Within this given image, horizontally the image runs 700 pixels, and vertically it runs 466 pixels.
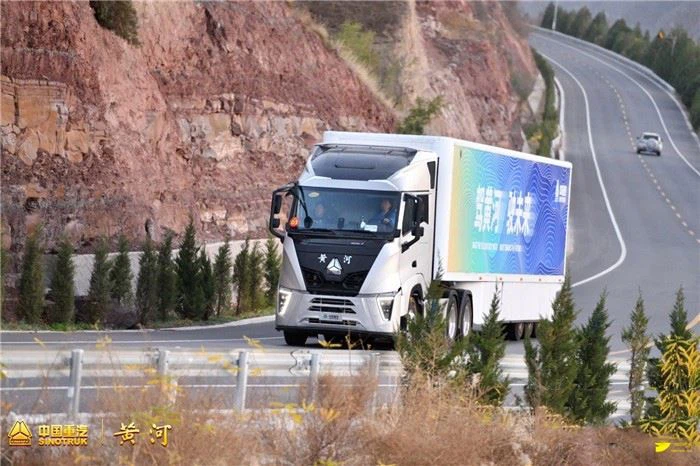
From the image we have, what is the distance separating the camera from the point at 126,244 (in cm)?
2922

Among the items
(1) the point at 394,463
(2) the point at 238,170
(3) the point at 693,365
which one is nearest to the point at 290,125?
(2) the point at 238,170

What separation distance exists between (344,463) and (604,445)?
5.02 metres

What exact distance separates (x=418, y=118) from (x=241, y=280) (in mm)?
21914

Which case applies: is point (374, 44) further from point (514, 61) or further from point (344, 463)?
point (344, 463)

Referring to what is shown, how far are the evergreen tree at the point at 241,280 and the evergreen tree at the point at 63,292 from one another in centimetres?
696

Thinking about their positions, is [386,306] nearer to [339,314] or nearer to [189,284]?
[339,314]

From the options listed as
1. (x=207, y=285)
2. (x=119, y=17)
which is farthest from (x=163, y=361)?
(x=119, y=17)

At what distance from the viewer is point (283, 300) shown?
77.0ft

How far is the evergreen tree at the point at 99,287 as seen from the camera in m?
28.0

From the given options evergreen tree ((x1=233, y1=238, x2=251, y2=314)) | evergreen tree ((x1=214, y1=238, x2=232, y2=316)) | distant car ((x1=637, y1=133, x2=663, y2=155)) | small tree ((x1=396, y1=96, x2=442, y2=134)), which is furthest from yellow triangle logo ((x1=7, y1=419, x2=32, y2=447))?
distant car ((x1=637, y1=133, x2=663, y2=155))

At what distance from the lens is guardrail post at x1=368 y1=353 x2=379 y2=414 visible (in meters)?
13.1

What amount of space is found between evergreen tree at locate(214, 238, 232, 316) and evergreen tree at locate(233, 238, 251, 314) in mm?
545

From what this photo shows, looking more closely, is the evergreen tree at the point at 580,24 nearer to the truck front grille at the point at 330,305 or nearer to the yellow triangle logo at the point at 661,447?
the truck front grille at the point at 330,305

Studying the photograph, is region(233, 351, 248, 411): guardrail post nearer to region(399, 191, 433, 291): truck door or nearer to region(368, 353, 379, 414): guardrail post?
region(368, 353, 379, 414): guardrail post
